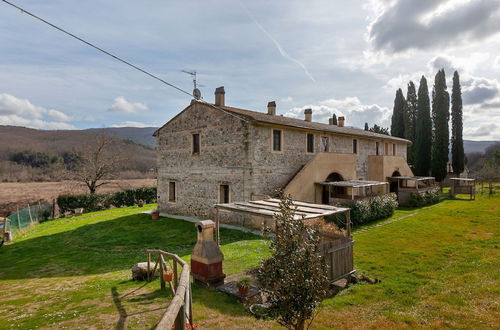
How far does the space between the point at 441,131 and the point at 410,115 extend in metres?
8.66

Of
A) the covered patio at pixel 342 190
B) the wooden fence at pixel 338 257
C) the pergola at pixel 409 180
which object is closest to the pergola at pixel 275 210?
the wooden fence at pixel 338 257

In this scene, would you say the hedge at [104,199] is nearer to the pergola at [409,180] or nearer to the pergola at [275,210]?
the pergola at [275,210]

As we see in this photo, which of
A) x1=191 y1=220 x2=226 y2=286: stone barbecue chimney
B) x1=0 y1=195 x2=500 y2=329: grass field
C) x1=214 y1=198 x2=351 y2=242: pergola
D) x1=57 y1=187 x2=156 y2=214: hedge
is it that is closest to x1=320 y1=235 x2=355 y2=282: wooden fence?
x1=0 y1=195 x2=500 y2=329: grass field

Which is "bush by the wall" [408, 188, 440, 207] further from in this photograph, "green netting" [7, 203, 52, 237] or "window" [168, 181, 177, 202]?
"green netting" [7, 203, 52, 237]

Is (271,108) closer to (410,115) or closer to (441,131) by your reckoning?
(441,131)

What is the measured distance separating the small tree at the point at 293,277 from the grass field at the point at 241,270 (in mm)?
1785

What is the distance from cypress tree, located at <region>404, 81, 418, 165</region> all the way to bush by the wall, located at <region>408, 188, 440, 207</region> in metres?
20.2

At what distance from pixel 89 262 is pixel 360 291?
38.8 feet

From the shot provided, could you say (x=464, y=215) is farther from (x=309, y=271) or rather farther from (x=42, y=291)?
(x=42, y=291)

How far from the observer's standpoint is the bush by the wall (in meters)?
25.2

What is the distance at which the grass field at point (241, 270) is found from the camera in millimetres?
6660

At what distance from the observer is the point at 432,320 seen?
22.1ft

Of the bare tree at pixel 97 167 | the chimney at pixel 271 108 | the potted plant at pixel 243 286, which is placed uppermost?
the chimney at pixel 271 108

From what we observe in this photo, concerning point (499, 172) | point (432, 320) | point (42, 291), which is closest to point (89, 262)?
point (42, 291)
